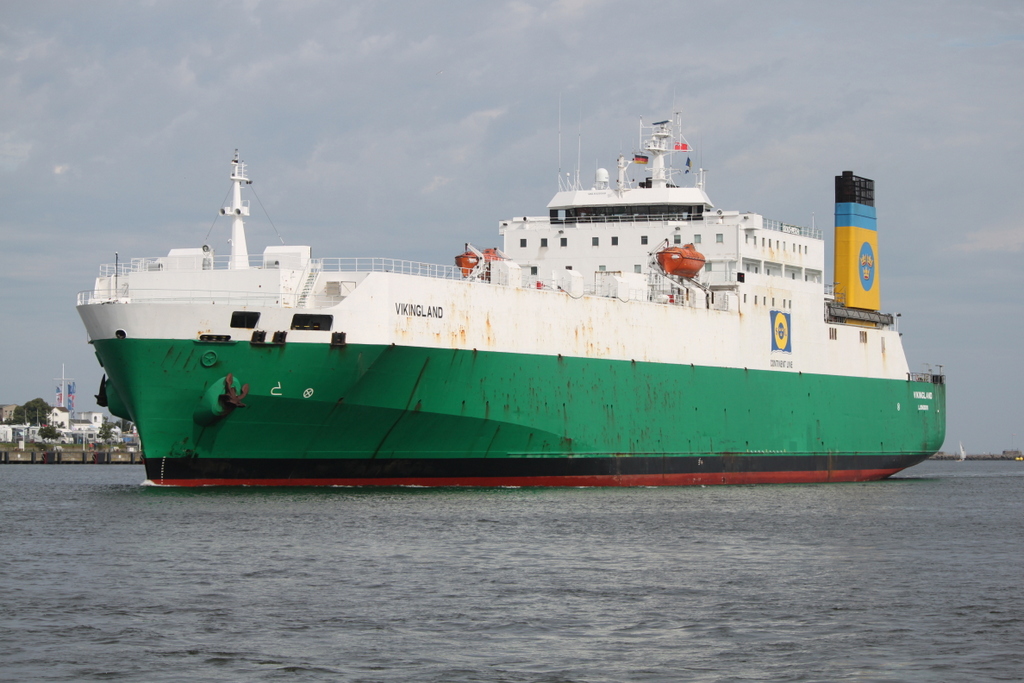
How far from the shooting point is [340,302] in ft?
98.0

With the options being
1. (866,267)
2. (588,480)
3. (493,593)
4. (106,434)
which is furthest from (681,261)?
(106,434)

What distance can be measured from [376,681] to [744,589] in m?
6.96

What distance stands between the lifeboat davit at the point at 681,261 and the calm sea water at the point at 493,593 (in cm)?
1119

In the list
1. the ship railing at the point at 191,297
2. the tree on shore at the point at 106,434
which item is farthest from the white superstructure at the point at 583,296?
the tree on shore at the point at 106,434

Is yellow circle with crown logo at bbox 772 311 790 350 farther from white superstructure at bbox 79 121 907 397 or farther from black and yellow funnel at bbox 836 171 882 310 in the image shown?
black and yellow funnel at bbox 836 171 882 310

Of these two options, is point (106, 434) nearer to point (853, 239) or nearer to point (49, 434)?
point (49, 434)

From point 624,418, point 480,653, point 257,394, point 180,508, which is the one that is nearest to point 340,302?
point 257,394

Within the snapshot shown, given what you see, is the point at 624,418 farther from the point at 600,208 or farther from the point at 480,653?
the point at 480,653

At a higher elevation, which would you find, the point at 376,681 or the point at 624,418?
the point at 624,418

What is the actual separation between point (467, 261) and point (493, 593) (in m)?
19.4

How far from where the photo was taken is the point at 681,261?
38438 millimetres

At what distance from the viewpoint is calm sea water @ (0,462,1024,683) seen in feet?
44.0

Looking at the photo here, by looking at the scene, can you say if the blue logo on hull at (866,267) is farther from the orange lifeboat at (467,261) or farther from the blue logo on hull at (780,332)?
the orange lifeboat at (467,261)

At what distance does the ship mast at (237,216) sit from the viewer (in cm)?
3109
